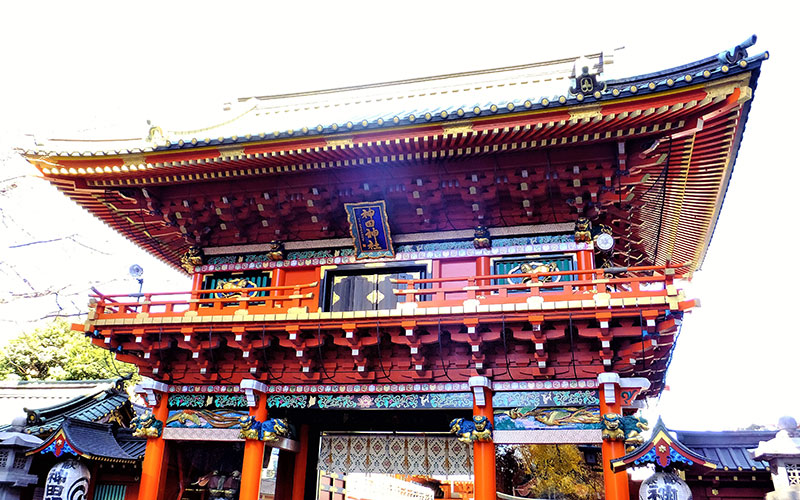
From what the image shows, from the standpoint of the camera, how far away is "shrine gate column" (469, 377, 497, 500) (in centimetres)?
998

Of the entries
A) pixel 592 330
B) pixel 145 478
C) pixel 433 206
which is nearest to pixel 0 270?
pixel 145 478

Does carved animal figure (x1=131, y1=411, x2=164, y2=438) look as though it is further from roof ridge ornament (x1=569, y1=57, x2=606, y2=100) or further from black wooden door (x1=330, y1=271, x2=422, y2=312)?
roof ridge ornament (x1=569, y1=57, x2=606, y2=100)

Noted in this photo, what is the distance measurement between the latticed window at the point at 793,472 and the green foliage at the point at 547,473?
4.23 metres

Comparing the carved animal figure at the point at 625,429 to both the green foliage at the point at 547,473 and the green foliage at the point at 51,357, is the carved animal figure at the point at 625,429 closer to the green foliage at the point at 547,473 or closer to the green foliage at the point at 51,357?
the green foliage at the point at 547,473

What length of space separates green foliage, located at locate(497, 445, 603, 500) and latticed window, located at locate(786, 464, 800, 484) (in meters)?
4.23

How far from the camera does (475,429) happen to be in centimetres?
1034

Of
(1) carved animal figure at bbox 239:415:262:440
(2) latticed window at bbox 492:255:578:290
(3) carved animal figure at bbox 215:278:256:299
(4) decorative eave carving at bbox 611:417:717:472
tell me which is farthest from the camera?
(3) carved animal figure at bbox 215:278:256:299

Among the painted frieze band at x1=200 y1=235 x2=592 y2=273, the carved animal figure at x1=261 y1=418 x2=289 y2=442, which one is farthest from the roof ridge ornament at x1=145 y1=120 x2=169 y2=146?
the carved animal figure at x1=261 y1=418 x2=289 y2=442

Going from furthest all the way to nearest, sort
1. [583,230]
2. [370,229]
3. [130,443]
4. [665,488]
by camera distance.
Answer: [130,443]
[370,229]
[583,230]
[665,488]

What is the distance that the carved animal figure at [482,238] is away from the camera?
39.5ft

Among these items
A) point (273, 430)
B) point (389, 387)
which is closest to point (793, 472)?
point (389, 387)

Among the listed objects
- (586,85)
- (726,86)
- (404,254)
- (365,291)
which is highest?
(586,85)

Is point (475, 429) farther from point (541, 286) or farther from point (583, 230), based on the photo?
point (583, 230)

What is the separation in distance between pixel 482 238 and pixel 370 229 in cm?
245
